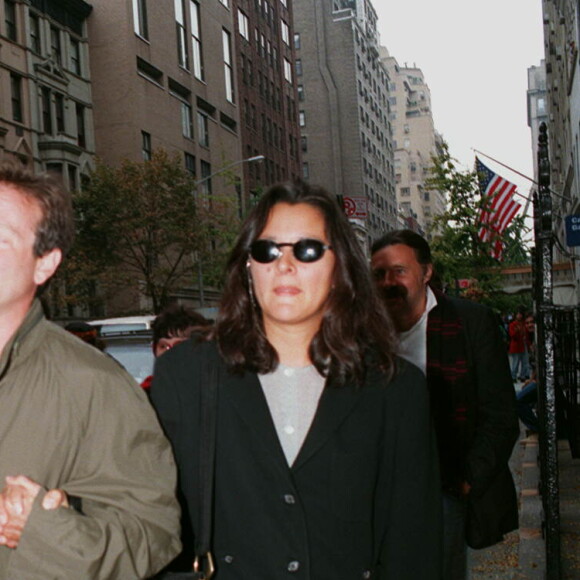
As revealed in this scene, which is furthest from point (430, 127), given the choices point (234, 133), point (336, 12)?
point (234, 133)

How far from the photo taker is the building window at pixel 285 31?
7694 centimetres

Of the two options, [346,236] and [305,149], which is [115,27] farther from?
[305,149]

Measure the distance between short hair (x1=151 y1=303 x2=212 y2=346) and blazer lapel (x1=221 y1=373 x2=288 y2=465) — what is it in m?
3.49

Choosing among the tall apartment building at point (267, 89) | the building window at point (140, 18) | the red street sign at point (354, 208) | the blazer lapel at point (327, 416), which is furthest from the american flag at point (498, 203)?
the tall apartment building at point (267, 89)

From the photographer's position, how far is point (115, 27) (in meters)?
44.8

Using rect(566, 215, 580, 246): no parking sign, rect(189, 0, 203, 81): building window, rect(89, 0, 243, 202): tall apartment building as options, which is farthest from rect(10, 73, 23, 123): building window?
rect(566, 215, 580, 246): no parking sign

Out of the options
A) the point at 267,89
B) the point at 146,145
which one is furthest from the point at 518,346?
the point at 267,89

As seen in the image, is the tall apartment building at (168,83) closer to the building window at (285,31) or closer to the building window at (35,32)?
the building window at (35,32)

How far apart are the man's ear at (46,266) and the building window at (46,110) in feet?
119

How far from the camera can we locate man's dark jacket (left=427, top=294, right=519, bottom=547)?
3859 millimetres

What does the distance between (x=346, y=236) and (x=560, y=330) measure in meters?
4.05

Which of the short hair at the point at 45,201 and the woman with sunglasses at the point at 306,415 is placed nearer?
the short hair at the point at 45,201

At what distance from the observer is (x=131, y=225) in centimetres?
3366

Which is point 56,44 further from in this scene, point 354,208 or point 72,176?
point 354,208
